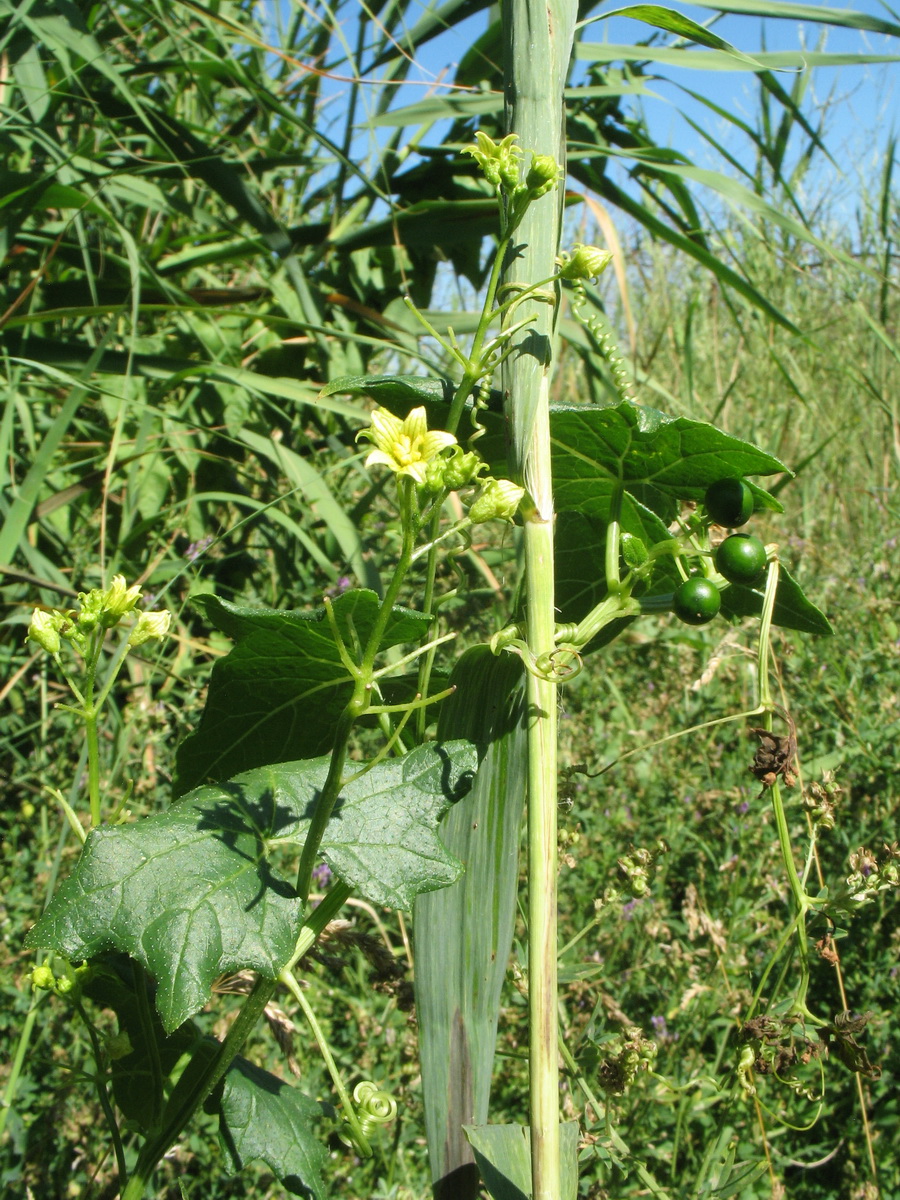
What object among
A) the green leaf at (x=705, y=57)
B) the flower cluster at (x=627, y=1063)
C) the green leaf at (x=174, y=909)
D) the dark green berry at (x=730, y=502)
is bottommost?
the flower cluster at (x=627, y=1063)

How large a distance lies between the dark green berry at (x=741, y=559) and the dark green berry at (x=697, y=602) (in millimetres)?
14

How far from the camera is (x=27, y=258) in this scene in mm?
1854

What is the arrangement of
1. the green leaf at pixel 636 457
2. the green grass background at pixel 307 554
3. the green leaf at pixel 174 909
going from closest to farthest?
1. the green leaf at pixel 174 909
2. the green leaf at pixel 636 457
3. the green grass background at pixel 307 554

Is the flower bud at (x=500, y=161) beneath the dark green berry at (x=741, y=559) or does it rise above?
above

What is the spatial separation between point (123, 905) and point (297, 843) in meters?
0.13

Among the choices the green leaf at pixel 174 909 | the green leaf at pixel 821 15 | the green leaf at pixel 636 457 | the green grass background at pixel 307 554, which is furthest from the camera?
the green grass background at pixel 307 554

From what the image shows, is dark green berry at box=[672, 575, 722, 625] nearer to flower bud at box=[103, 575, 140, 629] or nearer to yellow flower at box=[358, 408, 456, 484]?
yellow flower at box=[358, 408, 456, 484]

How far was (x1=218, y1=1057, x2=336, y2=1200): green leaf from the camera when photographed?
633 mm

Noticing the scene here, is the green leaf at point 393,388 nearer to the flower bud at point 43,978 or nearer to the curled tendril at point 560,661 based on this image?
the curled tendril at point 560,661

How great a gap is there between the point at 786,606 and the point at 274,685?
341mm

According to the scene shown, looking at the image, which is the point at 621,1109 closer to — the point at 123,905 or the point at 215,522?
the point at 123,905

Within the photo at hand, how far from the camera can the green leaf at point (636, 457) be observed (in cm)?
57

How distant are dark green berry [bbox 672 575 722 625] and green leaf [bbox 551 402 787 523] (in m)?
0.08

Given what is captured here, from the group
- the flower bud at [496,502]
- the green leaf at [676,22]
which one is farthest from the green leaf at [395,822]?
the green leaf at [676,22]
